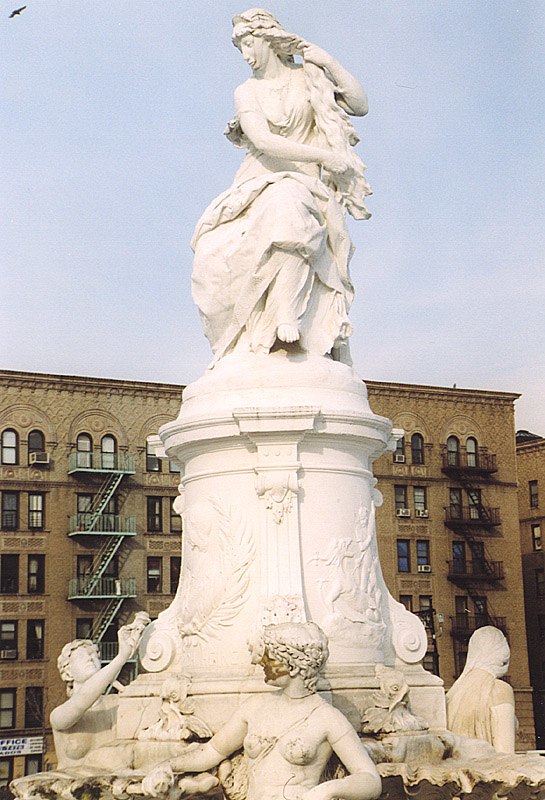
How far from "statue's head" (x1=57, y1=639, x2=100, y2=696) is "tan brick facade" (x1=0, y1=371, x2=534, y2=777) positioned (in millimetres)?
35214

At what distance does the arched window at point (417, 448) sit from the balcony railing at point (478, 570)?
453 cm

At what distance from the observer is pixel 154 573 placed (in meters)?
47.0

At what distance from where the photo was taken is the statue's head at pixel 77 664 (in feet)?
30.2

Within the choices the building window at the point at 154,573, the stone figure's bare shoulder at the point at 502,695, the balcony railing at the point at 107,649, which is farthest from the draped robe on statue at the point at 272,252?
the building window at the point at 154,573

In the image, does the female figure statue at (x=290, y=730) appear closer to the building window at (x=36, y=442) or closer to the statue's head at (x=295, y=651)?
the statue's head at (x=295, y=651)

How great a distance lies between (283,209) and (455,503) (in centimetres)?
4515

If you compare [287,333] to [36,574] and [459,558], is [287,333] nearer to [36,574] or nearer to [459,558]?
[36,574]

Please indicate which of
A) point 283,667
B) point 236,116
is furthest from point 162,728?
point 236,116

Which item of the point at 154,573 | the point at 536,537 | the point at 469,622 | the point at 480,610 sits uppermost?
the point at 536,537

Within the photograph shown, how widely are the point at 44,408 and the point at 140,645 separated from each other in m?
38.5

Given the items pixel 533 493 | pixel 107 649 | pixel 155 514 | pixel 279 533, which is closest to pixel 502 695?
pixel 279 533

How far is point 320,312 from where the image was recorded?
34.0ft

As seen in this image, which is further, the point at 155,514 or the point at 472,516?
the point at 472,516

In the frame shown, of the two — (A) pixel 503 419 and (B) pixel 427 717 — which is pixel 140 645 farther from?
Result: (A) pixel 503 419
